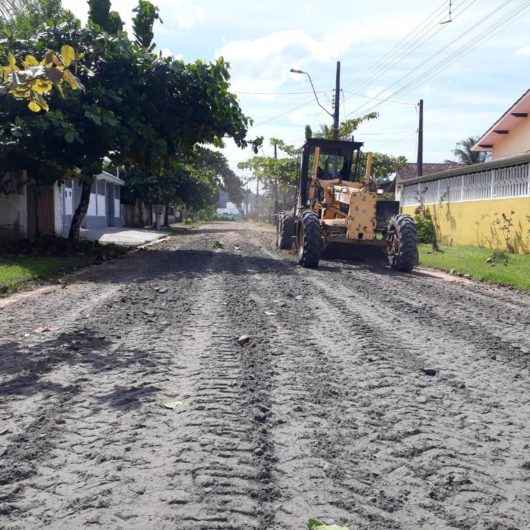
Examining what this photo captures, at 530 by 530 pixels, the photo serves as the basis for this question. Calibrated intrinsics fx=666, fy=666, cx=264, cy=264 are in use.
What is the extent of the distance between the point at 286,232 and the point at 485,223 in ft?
21.6

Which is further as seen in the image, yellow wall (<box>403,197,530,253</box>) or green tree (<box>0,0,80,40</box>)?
yellow wall (<box>403,197,530,253</box>)

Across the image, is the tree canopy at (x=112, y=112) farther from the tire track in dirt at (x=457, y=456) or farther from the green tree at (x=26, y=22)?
the tire track in dirt at (x=457, y=456)

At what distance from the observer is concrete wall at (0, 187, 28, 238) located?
20.2m

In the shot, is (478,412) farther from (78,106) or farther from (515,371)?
(78,106)

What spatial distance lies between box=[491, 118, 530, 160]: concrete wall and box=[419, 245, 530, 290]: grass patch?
10.2 meters

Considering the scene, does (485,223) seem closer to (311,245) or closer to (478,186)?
(478,186)

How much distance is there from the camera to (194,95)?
18328 millimetres

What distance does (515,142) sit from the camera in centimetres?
2983

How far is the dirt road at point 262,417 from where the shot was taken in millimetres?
3240

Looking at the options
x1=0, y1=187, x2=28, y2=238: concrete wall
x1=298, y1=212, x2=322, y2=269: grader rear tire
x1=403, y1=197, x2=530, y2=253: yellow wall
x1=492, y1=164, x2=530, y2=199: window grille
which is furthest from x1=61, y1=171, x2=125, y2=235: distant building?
x1=492, y1=164, x2=530, y2=199: window grille

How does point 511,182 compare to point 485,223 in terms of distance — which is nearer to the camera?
point 511,182

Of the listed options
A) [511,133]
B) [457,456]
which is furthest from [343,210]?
[511,133]

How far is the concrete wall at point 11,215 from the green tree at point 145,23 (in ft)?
22.7

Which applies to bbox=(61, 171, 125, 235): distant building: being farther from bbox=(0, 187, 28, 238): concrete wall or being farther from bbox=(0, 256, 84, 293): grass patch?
bbox=(0, 256, 84, 293): grass patch
